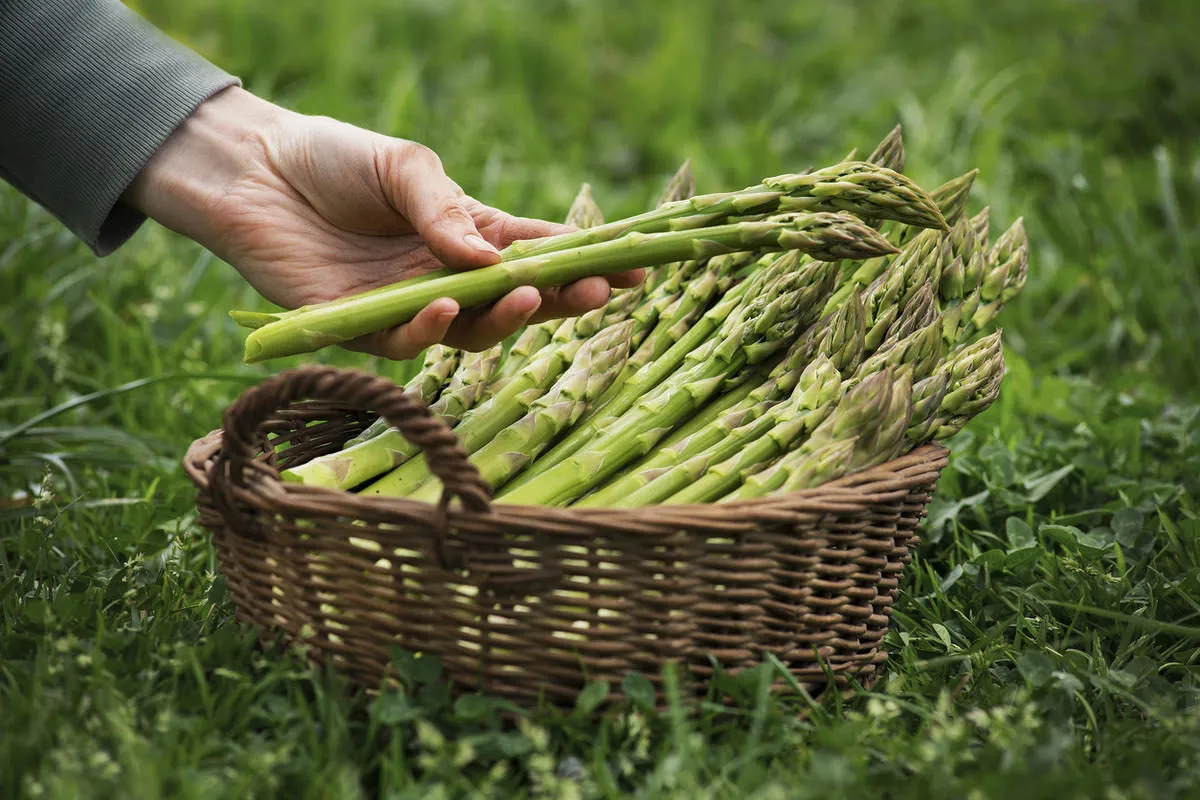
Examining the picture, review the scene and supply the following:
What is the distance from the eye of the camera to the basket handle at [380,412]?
1.99m

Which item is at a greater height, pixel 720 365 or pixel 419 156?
pixel 419 156

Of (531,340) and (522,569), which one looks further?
(531,340)

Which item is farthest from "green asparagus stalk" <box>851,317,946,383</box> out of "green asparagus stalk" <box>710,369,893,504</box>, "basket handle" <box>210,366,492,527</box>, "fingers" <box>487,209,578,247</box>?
"basket handle" <box>210,366,492,527</box>

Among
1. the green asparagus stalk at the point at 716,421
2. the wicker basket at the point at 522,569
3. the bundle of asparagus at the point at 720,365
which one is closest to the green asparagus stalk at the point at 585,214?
the bundle of asparagus at the point at 720,365

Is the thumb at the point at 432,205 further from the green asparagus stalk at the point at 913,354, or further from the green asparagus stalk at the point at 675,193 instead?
the green asparagus stalk at the point at 913,354

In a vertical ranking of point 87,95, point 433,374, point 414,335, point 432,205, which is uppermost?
point 87,95

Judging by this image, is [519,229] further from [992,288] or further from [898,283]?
[992,288]

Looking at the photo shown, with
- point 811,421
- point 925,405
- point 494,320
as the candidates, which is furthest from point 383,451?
point 925,405

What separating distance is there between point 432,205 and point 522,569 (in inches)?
36.6

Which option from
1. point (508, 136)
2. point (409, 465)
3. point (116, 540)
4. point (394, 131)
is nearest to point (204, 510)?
point (409, 465)

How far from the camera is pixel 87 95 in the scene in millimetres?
2875

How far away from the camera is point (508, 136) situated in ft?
20.4

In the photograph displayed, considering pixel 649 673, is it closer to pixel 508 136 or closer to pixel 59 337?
pixel 59 337

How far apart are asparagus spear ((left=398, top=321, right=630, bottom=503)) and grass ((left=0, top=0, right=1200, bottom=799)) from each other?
1.70ft
